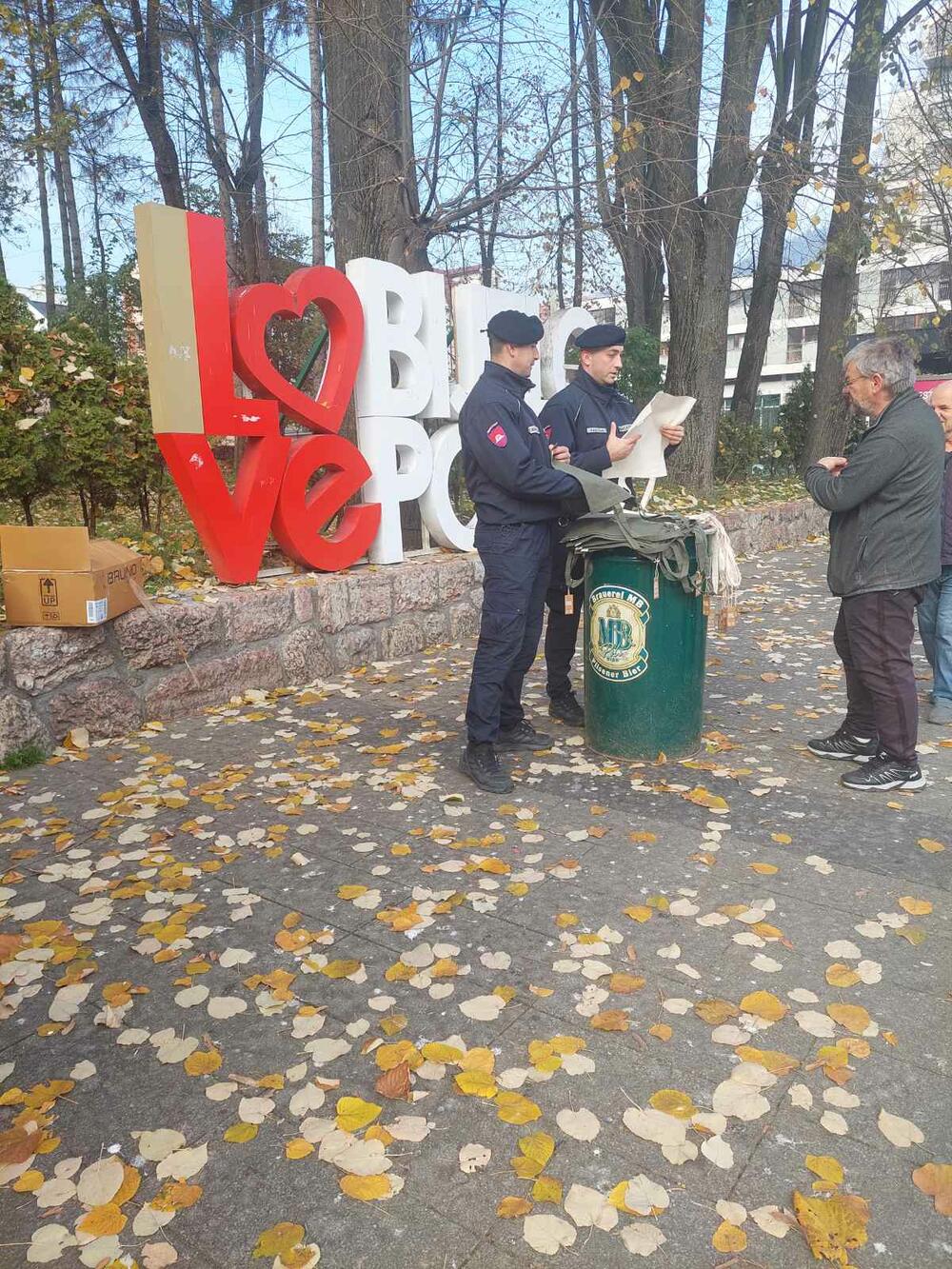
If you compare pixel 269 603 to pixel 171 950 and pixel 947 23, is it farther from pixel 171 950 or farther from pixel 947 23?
pixel 947 23

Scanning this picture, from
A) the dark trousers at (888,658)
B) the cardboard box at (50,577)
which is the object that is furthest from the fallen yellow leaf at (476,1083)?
the cardboard box at (50,577)

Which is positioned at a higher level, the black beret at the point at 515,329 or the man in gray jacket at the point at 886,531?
the black beret at the point at 515,329

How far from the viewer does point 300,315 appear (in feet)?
20.0

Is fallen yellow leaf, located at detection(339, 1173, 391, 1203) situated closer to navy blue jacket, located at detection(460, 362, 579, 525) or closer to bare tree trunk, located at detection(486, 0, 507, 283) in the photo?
navy blue jacket, located at detection(460, 362, 579, 525)

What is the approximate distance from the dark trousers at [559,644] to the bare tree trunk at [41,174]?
33.6ft

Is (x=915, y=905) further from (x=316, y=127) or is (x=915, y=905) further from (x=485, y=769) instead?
(x=316, y=127)

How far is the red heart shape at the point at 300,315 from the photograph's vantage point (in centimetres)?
563

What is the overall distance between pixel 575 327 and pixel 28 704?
20.8 feet

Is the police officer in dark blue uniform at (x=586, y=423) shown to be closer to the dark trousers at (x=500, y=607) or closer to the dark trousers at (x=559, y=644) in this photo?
the dark trousers at (x=559, y=644)

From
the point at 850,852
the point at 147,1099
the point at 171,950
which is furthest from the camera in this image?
the point at 850,852

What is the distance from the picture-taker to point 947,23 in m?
12.2

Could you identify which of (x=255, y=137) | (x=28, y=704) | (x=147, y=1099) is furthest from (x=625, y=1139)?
(x=255, y=137)

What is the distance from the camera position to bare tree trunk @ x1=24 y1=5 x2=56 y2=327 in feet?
42.5

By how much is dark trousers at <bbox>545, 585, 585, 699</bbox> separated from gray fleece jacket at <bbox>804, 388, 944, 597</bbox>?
1493 mm
